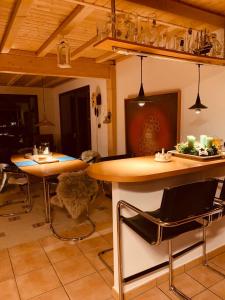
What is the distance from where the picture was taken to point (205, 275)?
2281mm

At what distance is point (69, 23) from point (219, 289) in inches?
123

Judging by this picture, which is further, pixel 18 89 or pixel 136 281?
pixel 18 89

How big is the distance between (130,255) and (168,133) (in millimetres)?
2129

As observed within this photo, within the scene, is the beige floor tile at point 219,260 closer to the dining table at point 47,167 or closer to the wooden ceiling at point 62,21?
the dining table at point 47,167

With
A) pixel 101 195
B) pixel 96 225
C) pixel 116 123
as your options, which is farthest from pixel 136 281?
pixel 116 123

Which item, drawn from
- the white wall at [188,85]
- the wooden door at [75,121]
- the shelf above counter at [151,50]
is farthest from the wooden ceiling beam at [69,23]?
the wooden door at [75,121]

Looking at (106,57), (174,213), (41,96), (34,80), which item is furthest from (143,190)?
(41,96)

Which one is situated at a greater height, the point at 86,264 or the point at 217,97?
the point at 217,97

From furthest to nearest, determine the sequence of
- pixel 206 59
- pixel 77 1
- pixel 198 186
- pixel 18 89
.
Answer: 1. pixel 18 89
2. pixel 206 59
3. pixel 77 1
4. pixel 198 186

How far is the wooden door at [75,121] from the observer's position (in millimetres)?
6320

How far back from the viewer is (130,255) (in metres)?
2.03

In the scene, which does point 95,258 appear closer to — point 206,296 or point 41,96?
point 206,296

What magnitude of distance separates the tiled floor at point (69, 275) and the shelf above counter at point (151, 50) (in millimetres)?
2058

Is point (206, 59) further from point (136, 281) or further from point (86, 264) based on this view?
point (86, 264)
